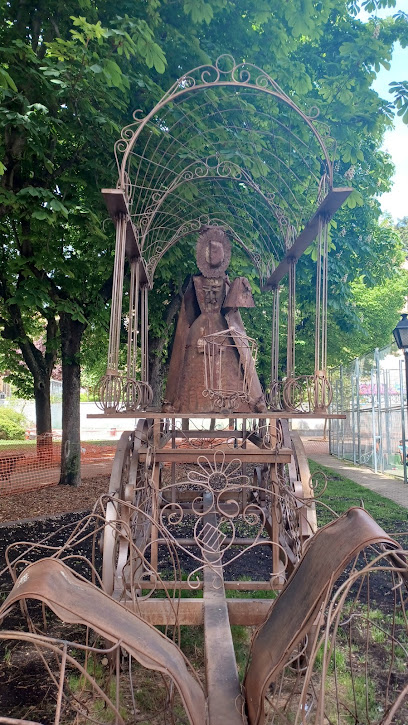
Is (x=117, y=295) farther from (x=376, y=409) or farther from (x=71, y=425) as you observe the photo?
(x=376, y=409)

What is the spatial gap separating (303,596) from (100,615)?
58 centimetres

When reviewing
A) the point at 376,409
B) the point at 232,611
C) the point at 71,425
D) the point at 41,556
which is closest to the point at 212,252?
the point at 232,611

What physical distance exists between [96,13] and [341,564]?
248 inches

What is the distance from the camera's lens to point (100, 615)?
4.81ft

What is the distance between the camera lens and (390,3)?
6.90 metres

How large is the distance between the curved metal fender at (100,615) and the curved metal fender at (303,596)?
0.20 metres

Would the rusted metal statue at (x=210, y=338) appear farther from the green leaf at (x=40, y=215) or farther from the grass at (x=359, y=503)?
the grass at (x=359, y=503)

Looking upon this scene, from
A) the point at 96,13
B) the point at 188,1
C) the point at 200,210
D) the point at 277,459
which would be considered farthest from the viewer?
the point at 200,210

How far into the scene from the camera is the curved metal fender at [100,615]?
1.37 metres

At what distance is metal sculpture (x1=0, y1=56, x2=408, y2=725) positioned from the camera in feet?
4.80

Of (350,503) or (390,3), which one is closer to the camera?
(390,3)

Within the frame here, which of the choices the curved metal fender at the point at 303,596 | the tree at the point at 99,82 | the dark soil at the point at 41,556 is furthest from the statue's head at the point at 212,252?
the curved metal fender at the point at 303,596

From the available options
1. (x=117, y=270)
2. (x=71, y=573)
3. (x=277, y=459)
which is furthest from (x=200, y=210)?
(x=71, y=573)

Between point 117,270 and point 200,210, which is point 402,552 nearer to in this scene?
point 117,270
